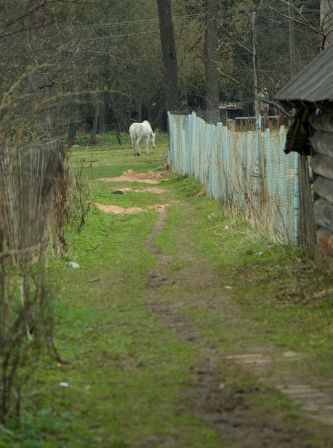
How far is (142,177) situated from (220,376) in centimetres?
2483

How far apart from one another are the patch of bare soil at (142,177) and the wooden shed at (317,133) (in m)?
17.9

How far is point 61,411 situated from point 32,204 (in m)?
3.58

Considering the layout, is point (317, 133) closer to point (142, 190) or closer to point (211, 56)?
point (142, 190)

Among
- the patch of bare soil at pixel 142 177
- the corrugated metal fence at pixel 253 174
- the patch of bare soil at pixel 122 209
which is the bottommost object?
the patch of bare soil at pixel 142 177

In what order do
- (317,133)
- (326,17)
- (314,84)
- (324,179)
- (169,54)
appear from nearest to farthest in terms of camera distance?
(314,84) < (324,179) < (317,133) < (326,17) < (169,54)

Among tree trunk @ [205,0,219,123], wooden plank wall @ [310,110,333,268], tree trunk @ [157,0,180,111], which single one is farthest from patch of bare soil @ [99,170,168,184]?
wooden plank wall @ [310,110,333,268]

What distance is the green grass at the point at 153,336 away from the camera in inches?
264

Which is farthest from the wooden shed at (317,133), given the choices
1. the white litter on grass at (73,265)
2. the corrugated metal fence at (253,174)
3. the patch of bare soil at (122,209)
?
the patch of bare soil at (122,209)

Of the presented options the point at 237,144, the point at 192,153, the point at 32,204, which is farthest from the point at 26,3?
the point at 192,153

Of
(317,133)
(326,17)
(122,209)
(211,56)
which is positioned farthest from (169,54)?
(317,133)

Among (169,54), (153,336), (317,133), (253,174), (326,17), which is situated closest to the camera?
(153,336)

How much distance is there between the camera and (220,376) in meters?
8.22

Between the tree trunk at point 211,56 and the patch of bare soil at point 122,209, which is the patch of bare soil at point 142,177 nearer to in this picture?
the tree trunk at point 211,56

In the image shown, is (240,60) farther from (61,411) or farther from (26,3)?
(61,411)
